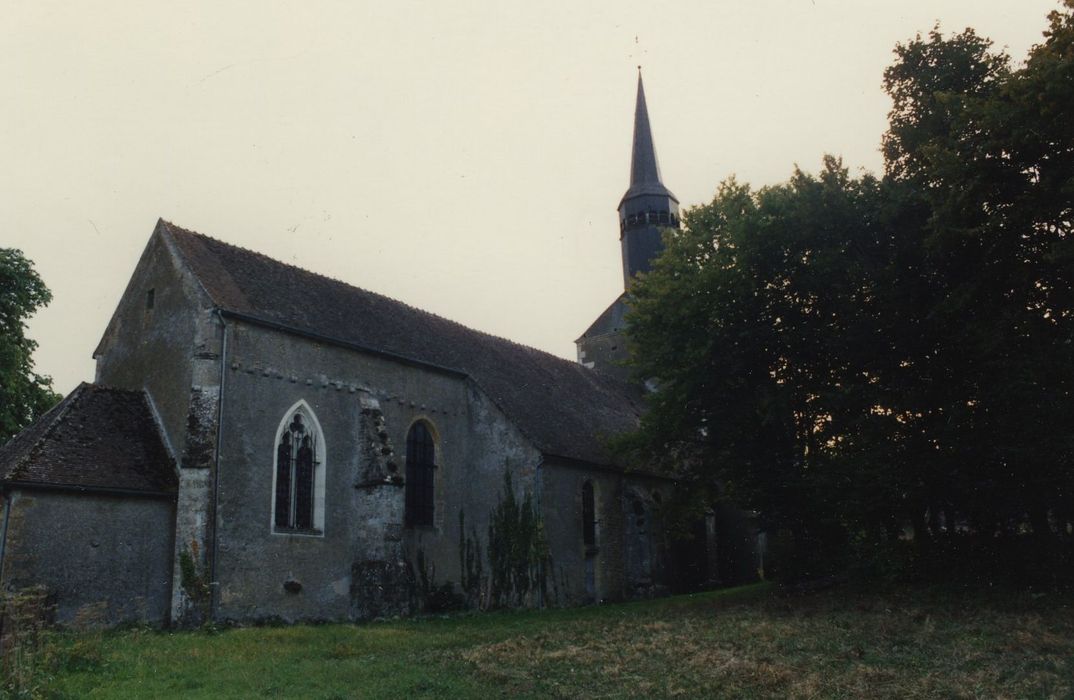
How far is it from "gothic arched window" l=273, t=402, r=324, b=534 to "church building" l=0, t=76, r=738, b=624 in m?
0.05

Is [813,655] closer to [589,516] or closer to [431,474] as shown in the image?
[431,474]

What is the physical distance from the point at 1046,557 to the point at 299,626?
52.0 feet

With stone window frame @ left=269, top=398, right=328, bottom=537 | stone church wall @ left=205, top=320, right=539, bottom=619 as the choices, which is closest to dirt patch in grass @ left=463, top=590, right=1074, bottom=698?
stone church wall @ left=205, top=320, right=539, bottom=619

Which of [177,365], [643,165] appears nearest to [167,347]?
[177,365]

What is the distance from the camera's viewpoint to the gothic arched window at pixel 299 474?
1919 cm

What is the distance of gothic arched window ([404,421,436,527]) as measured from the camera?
2269cm

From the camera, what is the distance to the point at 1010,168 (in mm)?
16266

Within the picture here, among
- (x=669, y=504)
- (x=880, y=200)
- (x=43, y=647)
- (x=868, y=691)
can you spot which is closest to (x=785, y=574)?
(x=669, y=504)

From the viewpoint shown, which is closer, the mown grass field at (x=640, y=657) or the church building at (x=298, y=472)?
the mown grass field at (x=640, y=657)

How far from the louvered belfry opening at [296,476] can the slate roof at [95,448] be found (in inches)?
94.1

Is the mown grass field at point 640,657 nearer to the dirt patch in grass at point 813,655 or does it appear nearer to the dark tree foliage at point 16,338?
the dirt patch in grass at point 813,655

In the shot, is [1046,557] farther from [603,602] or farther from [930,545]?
[603,602]

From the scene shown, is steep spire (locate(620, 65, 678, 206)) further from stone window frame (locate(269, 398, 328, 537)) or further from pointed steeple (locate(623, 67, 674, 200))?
stone window frame (locate(269, 398, 328, 537))

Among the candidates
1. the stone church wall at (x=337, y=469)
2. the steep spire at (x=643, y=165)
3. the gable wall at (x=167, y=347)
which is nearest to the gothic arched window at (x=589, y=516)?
the stone church wall at (x=337, y=469)
